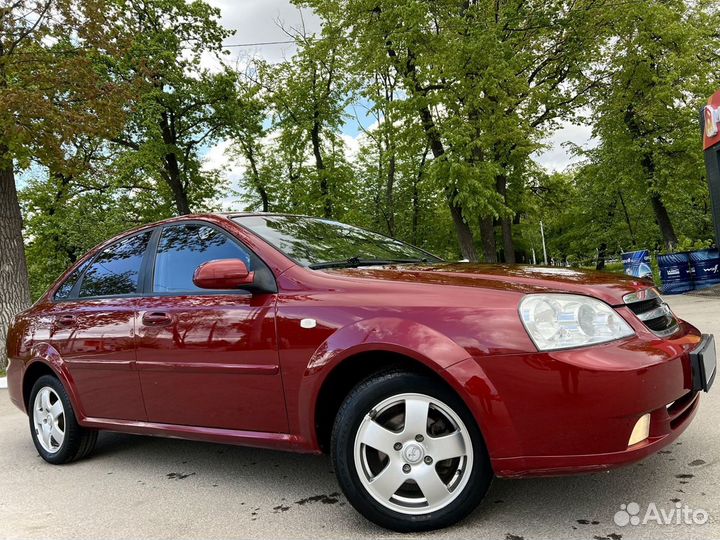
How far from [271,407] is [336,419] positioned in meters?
0.46

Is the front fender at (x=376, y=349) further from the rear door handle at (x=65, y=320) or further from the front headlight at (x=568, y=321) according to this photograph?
the rear door handle at (x=65, y=320)

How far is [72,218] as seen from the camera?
78.5 ft

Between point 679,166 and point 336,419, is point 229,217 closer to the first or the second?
point 336,419

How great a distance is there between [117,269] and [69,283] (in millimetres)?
701

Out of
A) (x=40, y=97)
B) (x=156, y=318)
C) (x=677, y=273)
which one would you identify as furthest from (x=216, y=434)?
(x=677, y=273)

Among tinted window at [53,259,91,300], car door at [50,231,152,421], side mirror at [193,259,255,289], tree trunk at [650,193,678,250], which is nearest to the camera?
side mirror at [193,259,255,289]

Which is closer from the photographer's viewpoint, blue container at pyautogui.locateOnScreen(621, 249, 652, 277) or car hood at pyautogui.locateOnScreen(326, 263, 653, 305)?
car hood at pyautogui.locateOnScreen(326, 263, 653, 305)

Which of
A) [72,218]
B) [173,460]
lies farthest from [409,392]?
[72,218]

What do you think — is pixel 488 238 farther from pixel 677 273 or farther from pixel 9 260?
pixel 9 260

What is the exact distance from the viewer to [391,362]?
2.79 meters

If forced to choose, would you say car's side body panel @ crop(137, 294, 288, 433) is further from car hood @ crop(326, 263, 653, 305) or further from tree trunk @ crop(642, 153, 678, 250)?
tree trunk @ crop(642, 153, 678, 250)

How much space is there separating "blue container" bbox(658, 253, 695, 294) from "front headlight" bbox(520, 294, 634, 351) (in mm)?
13886

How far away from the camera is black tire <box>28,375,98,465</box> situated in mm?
4238

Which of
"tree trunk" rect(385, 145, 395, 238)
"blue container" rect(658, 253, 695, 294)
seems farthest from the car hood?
"tree trunk" rect(385, 145, 395, 238)
